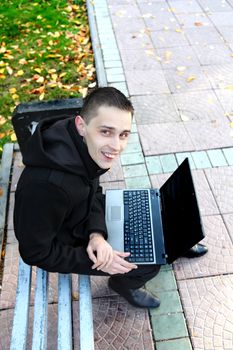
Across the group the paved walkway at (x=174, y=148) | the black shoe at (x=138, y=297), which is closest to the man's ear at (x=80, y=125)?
the black shoe at (x=138, y=297)

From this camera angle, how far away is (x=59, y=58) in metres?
5.20

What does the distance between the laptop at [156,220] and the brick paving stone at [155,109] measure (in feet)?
5.04

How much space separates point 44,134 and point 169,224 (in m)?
1.12

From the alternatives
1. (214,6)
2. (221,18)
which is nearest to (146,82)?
(221,18)

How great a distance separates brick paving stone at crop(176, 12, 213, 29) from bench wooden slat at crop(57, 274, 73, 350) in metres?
4.76

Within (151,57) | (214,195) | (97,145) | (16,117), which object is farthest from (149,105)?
(97,145)

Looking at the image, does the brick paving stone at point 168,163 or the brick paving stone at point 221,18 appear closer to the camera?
the brick paving stone at point 168,163

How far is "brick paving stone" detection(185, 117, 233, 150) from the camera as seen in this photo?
3850 millimetres

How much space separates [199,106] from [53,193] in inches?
119

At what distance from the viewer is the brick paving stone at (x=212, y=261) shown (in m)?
2.84

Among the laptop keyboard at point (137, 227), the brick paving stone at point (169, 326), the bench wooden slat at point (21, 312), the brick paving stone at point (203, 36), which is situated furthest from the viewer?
the brick paving stone at point (203, 36)

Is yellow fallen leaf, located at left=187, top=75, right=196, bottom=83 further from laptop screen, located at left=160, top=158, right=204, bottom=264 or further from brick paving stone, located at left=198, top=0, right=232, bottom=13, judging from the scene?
laptop screen, located at left=160, top=158, right=204, bottom=264

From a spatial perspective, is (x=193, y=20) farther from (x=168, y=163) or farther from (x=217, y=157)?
(x=168, y=163)

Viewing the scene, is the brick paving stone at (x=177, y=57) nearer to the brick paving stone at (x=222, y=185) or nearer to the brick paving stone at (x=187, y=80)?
the brick paving stone at (x=187, y=80)
